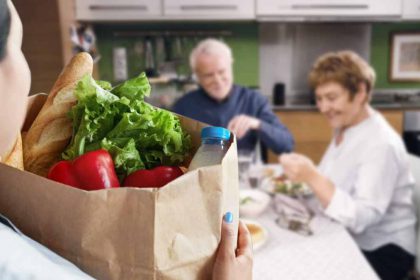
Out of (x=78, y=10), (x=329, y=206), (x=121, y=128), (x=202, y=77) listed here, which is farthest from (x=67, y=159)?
(x=78, y=10)

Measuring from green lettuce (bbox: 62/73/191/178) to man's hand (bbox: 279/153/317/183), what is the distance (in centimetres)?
91

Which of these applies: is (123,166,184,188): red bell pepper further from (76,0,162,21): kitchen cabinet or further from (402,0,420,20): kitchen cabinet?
(402,0,420,20): kitchen cabinet

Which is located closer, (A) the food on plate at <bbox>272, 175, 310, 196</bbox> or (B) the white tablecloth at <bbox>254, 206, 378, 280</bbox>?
(B) the white tablecloth at <bbox>254, 206, 378, 280</bbox>

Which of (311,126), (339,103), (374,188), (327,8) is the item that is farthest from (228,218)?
(327,8)

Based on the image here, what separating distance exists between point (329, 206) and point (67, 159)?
999 millimetres

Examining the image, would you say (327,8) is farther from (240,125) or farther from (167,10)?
(240,125)

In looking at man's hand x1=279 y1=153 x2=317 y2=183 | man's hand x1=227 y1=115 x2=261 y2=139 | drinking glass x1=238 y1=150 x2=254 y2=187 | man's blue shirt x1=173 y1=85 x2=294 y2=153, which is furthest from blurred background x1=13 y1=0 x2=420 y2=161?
man's hand x1=279 y1=153 x2=317 y2=183

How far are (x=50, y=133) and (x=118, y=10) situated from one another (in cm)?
295

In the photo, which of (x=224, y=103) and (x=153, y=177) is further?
(x=224, y=103)

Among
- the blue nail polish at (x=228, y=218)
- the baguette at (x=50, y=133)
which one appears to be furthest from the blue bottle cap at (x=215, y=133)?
the baguette at (x=50, y=133)

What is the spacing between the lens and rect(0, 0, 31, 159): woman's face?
0.43 metres

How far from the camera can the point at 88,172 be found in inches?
21.0

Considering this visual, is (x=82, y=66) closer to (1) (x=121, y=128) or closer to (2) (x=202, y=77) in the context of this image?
(1) (x=121, y=128)

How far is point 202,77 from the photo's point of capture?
8.07ft
